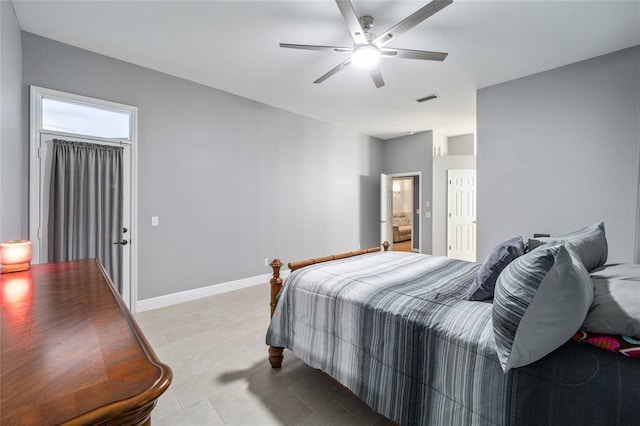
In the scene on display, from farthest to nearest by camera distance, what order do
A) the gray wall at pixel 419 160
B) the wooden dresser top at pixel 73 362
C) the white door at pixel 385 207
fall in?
the white door at pixel 385 207 → the gray wall at pixel 419 160 → the wooden dresser top at pixel 73 362

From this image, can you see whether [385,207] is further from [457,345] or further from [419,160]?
[457,345]

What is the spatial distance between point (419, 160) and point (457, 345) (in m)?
5.60

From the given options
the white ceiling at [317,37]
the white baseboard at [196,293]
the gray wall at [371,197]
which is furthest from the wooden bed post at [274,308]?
the gray wall at [371,197]

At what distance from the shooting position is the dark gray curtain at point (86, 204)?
2.76 m

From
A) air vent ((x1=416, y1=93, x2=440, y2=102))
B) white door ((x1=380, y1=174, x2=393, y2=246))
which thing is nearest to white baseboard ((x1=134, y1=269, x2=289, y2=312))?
white door ((x1=380, y1=174, x2=393, y2=246))

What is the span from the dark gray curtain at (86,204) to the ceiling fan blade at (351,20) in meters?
2.81

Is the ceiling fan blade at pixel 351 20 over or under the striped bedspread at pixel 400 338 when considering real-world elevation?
over

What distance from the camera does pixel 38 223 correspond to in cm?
271

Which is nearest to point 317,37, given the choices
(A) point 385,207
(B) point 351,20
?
(B) point 351,20

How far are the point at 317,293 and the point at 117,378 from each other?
4.41 ft

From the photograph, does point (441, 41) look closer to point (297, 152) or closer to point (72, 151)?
point (297, 152)

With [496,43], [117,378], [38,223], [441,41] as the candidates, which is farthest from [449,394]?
[38,223]

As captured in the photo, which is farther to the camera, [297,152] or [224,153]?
[297,152]

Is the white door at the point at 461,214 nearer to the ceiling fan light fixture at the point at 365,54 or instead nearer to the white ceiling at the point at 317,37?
the white ceiling at the point at 317,37
